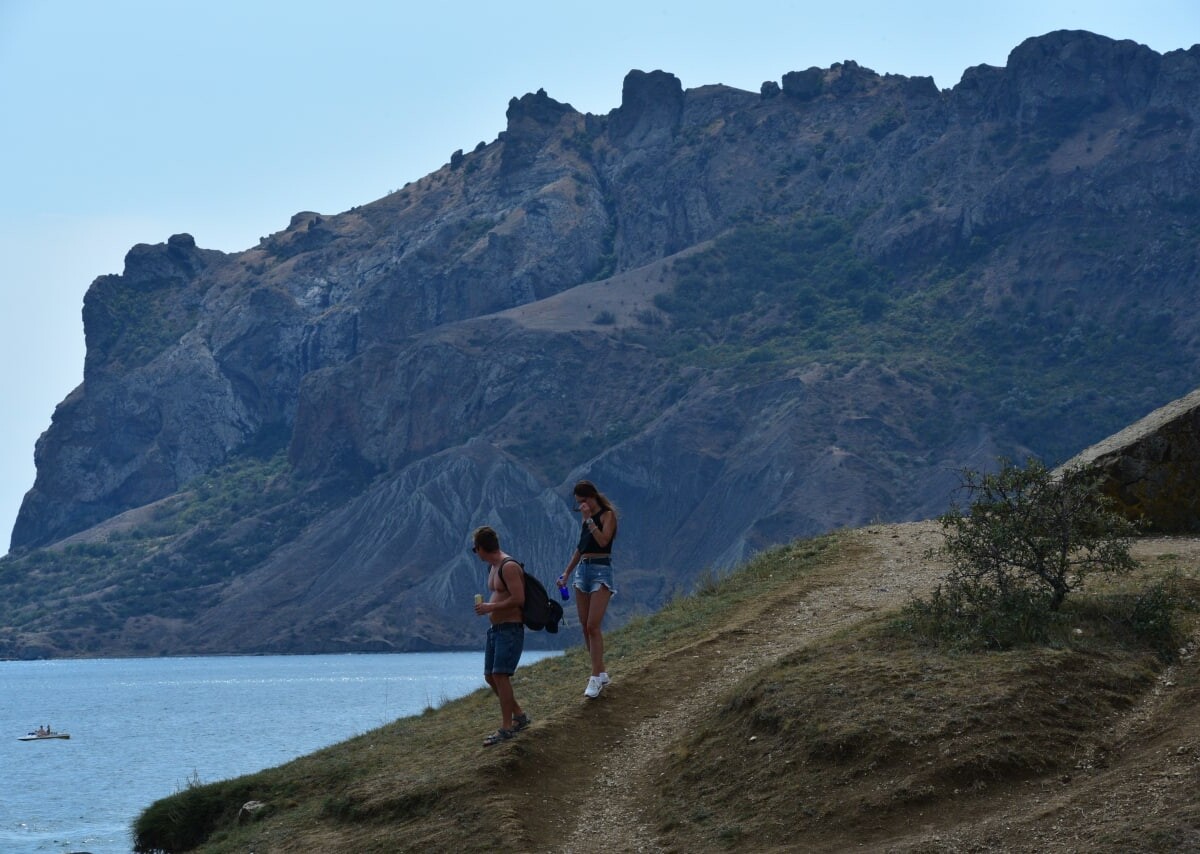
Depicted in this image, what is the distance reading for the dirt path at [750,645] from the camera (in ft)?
40.9

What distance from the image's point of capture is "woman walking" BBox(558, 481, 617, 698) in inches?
586

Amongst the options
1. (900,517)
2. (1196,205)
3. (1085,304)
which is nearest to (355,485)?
(900,517)

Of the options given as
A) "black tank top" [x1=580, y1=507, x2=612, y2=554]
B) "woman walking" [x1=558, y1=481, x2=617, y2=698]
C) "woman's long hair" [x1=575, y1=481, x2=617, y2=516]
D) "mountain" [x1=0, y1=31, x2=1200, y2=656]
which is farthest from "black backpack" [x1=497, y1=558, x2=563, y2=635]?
"mountain" [x1=0, y1=31, x2=1200, y2=656]

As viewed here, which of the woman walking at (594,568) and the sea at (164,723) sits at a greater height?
the woman walking at (594,568)

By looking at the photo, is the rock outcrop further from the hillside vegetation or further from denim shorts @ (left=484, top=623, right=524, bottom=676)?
denim shorts @ (left=484, top=623, right=524, bottom=676)

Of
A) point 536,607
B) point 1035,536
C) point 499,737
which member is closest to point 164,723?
point 499,737

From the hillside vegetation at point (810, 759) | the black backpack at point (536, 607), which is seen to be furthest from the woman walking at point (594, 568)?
the black backpack at point (536, 607)

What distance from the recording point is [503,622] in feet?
45.8

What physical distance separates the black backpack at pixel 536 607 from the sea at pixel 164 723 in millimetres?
5183

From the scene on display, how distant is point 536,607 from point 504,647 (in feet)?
1.45

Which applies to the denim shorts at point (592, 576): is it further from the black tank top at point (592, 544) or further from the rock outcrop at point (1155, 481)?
the rock outcrop at point (1155, 481)

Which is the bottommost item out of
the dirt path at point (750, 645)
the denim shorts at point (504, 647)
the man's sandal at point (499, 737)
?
the dirt path at point (750, 645)

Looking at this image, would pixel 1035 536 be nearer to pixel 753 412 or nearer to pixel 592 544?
pixel 592 544

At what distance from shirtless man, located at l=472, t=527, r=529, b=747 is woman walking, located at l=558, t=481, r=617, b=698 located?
0.96 meters
